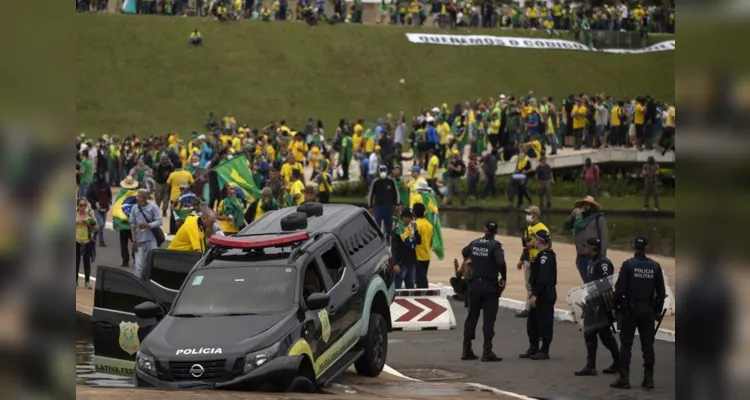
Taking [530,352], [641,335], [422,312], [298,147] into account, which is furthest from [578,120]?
[641,335]

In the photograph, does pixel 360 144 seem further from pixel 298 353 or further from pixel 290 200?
pixel 298 353

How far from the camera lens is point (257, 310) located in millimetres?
12867

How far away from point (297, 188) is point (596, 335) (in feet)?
36.2

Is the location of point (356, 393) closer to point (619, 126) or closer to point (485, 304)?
point (485, 304)

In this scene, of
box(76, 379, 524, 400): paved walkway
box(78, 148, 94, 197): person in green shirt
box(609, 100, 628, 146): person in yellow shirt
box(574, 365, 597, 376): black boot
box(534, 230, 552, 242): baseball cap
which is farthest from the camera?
box(609, 100, 628, 146): person in yellow shirt

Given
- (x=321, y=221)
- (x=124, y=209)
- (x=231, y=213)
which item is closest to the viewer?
(x=321, y=221)

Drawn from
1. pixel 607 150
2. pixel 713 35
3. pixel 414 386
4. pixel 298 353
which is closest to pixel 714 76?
pixel 713 35

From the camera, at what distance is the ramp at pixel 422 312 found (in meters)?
17.8

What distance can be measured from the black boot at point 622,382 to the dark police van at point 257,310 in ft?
8.34

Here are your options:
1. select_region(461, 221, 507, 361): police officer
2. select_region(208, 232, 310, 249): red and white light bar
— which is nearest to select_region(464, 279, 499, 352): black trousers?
select_region(461, 221, 507, 361): police officer

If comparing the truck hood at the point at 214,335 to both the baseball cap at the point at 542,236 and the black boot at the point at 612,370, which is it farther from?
the black boot at the point at 612,370

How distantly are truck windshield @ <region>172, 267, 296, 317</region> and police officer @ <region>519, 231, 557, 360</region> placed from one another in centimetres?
340

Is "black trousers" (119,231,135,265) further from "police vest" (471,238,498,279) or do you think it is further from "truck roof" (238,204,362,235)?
"police vest" (471,238,498,279)

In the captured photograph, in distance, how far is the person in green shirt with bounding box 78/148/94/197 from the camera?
30.3 m
